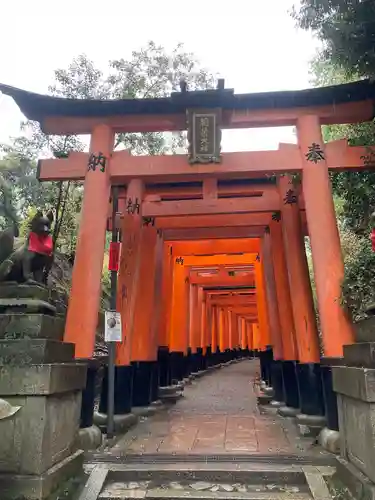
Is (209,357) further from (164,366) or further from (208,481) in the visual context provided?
(208,481)

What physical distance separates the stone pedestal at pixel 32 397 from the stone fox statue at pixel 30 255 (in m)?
0.20

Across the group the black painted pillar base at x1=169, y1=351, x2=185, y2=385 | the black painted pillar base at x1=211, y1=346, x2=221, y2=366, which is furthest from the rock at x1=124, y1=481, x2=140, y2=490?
the black painted pillar base at x1=211, y1=346, x2=221, y2=366

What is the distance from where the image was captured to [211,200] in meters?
9.41

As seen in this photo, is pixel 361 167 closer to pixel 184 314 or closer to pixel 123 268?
pixel 123 268

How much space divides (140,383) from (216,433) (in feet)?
8.70

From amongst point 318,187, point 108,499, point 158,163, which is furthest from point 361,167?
point 108,499

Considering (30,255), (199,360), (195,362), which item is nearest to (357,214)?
(30,255)

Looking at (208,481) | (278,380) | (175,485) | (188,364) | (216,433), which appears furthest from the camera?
(188,364)

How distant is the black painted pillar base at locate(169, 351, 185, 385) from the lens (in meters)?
13.7

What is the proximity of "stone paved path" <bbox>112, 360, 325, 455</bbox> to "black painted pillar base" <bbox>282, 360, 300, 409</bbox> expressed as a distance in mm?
424

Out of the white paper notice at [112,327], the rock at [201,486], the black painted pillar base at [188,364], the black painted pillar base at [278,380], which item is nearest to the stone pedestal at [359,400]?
the rock at [201,486]

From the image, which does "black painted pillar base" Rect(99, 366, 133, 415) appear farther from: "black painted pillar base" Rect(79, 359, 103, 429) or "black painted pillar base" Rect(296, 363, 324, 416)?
"black painted pillar base" Rect(296, 363, 324, 416)

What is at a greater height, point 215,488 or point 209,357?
point 209,357

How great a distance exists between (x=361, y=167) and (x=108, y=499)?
20.0 ft
